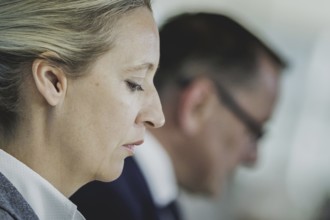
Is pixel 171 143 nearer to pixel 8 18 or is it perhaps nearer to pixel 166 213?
pixel 166 213

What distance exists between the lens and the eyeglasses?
2.54 metres

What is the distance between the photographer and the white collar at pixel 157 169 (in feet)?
7.15

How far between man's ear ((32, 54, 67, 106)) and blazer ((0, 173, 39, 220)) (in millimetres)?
130

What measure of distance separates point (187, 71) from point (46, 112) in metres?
1.35

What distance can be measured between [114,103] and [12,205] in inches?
8.5

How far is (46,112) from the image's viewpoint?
1174 mm

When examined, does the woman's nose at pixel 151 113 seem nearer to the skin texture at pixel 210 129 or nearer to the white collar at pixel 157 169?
the white collar at pixel 157 169

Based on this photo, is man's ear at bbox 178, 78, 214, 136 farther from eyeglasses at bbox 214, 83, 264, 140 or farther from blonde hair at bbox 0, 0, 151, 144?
blonde hair at bbox 0, 0, 151, 144

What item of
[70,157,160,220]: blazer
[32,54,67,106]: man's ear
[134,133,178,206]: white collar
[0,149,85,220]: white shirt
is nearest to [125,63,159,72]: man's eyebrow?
[32,54,67,106]: man's ear

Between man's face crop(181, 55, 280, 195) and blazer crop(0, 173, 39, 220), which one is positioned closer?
blazer crop(0, 173, 39, 220)

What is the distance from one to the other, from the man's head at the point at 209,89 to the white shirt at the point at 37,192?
1.17 m

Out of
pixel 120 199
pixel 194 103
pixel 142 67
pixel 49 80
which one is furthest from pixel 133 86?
pixel 194 103

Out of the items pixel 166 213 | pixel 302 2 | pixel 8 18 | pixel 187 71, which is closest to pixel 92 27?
pixel 8 18

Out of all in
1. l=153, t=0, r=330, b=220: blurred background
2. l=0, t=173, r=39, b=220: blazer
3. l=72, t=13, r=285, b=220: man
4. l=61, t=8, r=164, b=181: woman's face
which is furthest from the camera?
l=153, t=0, r=330, b=220: blurred background
